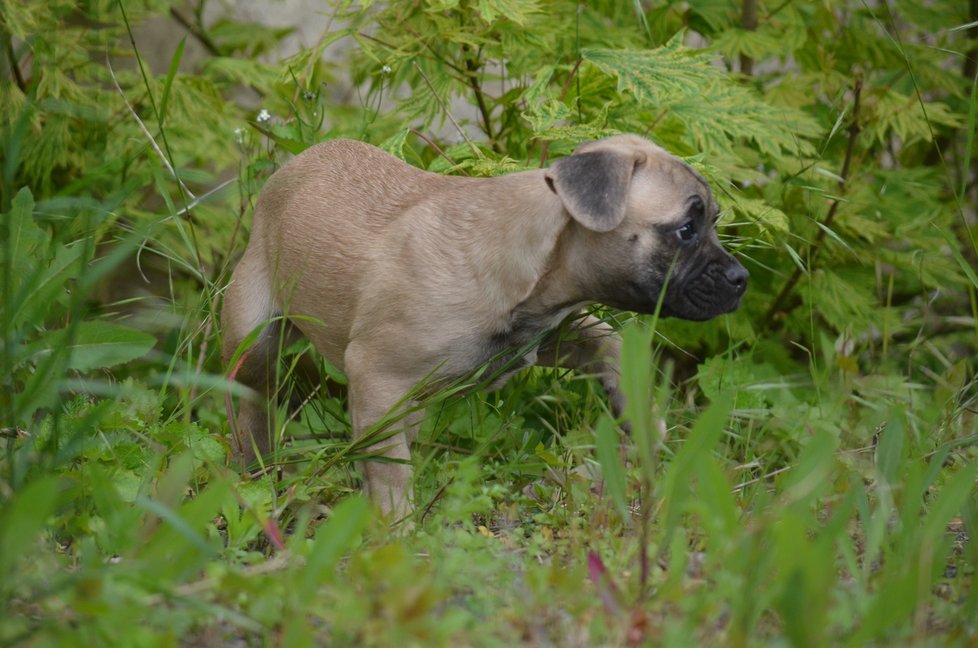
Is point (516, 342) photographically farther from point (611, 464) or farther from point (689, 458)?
point (689, 458)

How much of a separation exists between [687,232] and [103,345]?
79.0 inches

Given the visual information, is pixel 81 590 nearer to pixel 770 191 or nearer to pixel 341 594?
pixel 341 594

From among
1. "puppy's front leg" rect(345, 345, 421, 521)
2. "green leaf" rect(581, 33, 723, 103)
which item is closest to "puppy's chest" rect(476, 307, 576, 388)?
"puppy's front leg" rect(345, 345, 421, 521)

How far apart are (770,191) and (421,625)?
4.09 meters

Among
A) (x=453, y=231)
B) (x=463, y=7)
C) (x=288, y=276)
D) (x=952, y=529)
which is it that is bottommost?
(x=952, y=529)

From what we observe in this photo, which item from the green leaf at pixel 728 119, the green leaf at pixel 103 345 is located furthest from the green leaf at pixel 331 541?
the green leaf at pixel 728 119

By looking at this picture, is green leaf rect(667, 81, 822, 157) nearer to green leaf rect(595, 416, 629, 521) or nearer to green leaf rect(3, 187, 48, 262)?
green leaf rect(595, 416, 629, 521)

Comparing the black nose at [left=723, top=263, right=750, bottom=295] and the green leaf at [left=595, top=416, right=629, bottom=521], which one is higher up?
the green leaf at [left=595, top=416, right=629, bottom=521]

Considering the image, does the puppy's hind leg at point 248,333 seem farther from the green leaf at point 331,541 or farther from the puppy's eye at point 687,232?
the green leaf at point 331,541

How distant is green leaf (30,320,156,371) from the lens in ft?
11.3

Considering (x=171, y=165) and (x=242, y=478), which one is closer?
(x=242, y=478)

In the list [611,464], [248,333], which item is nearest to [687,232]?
[611,464]

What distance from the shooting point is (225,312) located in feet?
14.9

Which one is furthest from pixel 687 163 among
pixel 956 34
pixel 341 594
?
pixel 956 34
